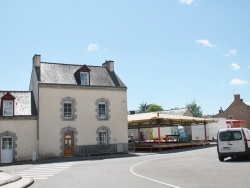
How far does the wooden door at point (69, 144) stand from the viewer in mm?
28875

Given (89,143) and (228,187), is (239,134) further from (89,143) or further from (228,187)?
(89,143)

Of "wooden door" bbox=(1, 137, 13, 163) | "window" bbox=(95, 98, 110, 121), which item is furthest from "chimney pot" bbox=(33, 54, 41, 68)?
"wooden door" bbox=(1, 137, 13, 163)

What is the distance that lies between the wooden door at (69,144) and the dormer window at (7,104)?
5.06 metres

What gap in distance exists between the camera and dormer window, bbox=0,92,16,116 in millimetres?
27141

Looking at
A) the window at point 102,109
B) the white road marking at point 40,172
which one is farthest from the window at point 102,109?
the white road marking at point 40,172

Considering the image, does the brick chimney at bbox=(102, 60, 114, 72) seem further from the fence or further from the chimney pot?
the fence

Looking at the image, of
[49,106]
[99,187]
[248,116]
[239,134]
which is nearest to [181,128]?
[248,116]

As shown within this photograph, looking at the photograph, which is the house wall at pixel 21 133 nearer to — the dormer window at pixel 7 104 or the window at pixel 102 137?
the dormer window at pixel 7 104

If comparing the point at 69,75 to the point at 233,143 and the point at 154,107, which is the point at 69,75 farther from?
the point at 154,107

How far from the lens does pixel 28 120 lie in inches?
1083

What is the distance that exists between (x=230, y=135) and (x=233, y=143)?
504 mm

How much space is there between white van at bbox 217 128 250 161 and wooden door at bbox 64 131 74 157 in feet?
48.0

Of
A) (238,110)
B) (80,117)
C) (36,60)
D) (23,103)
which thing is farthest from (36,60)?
(238,110)

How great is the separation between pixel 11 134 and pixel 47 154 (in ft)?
11.3
